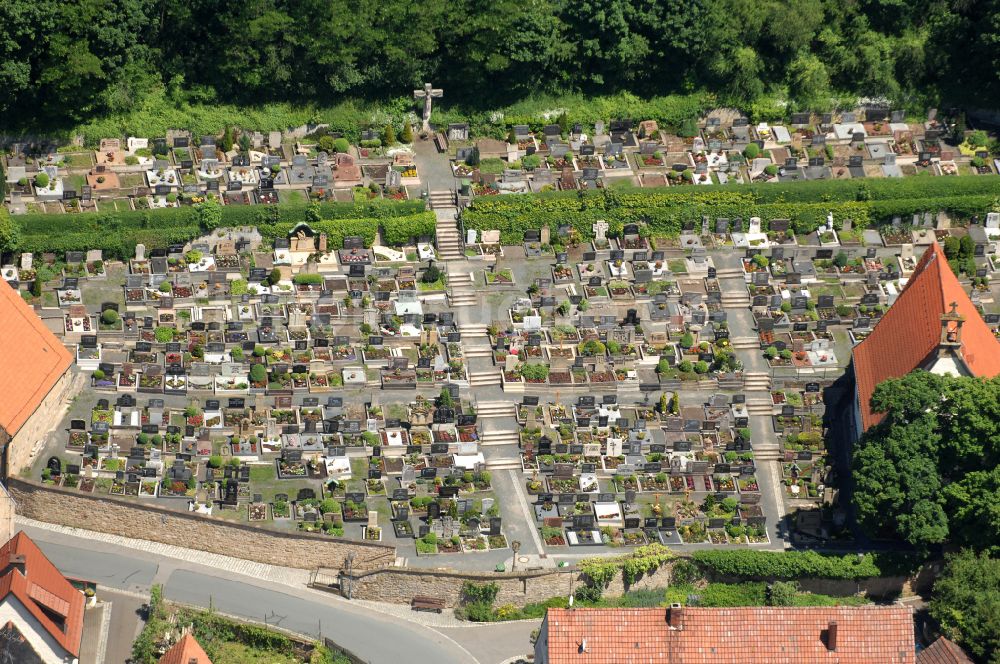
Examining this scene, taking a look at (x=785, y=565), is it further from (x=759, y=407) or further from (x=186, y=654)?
(x=186, y=654)

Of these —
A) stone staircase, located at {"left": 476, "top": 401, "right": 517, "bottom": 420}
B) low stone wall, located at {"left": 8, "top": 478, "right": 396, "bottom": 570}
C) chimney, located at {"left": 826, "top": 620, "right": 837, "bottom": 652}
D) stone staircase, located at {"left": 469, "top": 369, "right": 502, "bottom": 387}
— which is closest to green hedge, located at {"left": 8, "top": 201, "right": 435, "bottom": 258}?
stone staircase, located at {"left": 469, "top": 369, "right": 502, "bottom": 387}

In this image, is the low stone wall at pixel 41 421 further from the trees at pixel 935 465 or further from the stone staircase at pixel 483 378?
the trees at pixel 935 465

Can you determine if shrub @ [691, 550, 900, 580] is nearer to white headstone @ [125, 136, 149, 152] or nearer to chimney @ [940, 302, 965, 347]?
chimney @ [940, 302, 965, 347]

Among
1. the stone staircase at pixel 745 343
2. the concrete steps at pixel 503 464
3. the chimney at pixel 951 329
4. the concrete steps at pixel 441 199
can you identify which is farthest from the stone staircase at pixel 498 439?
the chimney at pixel 951 329

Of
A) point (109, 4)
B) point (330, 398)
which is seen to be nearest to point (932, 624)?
point (330, 398)

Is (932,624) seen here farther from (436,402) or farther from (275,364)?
(275,364)

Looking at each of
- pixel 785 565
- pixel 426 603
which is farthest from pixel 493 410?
pixel 785 565
